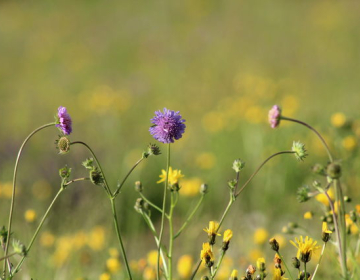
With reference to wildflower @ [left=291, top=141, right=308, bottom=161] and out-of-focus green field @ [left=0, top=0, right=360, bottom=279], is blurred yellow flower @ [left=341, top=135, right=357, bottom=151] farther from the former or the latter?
wildflower @ [left=291, top=141, right=308, bottom=161]

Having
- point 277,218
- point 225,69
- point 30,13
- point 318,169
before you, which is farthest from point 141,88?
point 318,169

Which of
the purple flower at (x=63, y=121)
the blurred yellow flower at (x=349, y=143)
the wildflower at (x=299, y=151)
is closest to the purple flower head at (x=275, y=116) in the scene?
the wildflower at (x=299, y=151)

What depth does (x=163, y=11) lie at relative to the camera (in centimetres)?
1051

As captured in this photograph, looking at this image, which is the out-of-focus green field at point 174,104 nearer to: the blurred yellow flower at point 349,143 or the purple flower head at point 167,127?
the blurred yellow flower at point 349,143

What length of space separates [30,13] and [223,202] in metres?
8.85

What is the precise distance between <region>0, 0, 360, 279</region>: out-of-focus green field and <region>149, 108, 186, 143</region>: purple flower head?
797 millimetres

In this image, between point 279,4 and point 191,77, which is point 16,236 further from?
point 279,4

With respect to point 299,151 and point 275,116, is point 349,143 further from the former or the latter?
point 275,116

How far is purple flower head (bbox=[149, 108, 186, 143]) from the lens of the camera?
1.17m

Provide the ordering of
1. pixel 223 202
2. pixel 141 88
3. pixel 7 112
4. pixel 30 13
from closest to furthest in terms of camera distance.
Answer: pixel 223 202
pixel 7 112
pixel 141 88
pixel 30 13

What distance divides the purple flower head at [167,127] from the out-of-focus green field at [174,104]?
797 millimetres

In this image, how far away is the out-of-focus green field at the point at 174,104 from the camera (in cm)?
264

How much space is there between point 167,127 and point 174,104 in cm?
497

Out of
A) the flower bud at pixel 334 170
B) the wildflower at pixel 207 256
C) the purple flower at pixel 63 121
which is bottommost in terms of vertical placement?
the wildflower at pixel 207 256
